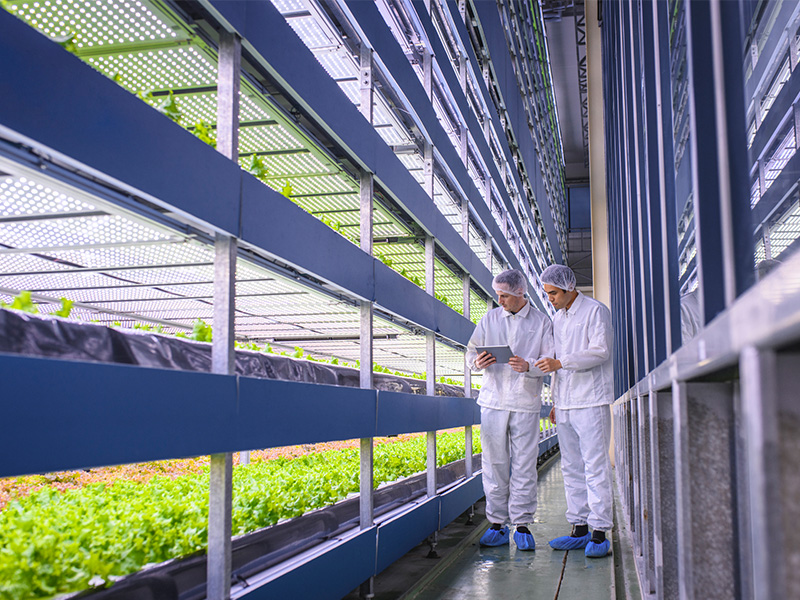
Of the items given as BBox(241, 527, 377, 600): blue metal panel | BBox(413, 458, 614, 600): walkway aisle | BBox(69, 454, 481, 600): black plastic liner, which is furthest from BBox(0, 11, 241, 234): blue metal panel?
BBox(413, 458, 614, 600): walkway aisle

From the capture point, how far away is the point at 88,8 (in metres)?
2.19

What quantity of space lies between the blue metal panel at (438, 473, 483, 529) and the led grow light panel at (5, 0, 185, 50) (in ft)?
12.9

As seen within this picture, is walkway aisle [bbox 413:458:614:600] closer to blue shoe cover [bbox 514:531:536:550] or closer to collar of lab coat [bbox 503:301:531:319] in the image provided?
blue shoe cover [bbox 514:531:536:550]

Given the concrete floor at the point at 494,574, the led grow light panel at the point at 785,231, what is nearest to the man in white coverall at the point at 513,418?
the concrete floor at the point at 494,574

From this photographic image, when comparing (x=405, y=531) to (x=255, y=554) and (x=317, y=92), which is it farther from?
(x=317, y=92)

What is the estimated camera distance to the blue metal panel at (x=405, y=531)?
150 inches

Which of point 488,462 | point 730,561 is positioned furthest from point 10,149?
point 488,462

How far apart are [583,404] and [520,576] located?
4.02ft

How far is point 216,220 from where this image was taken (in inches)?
90.5

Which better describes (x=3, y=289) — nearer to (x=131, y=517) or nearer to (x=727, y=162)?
(x=131, y=517)

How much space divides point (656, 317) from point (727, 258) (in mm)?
1436

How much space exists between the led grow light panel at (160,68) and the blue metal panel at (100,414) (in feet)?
4.18

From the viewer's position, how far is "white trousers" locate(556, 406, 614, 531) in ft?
14.3

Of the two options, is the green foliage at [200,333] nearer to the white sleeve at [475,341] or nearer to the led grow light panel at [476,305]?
the white sleeve at [475,341]
